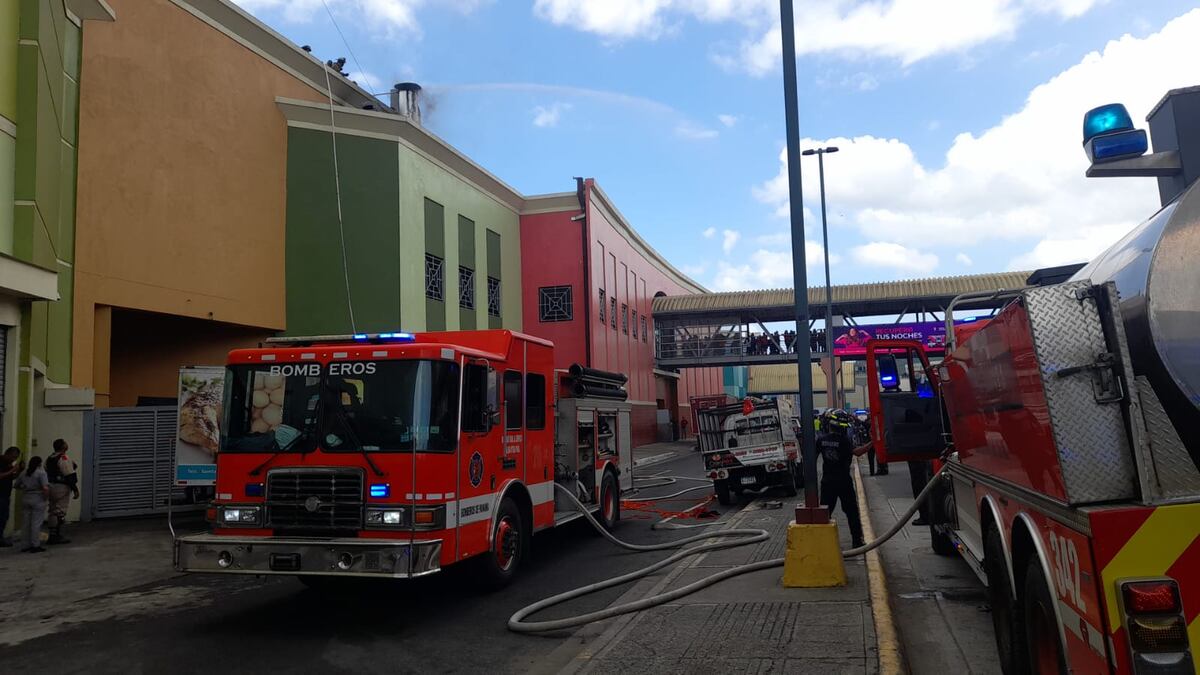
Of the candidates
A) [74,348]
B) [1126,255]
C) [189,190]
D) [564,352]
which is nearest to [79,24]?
[189,190]

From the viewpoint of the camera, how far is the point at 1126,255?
432cm

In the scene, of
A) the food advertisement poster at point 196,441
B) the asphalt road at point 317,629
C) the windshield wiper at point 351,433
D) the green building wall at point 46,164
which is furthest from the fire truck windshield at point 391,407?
the green building wall at point 46,164

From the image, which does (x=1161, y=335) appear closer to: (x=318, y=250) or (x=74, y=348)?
(x=74, y=348)

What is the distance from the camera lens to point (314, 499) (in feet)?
24.7

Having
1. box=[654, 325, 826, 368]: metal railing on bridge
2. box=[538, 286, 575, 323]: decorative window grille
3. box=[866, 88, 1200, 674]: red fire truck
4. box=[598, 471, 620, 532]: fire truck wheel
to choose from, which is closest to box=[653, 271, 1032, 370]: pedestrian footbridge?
box=[654, 325, 826, 368]: metal railing on bridge

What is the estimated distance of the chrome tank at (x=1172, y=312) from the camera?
3.54m

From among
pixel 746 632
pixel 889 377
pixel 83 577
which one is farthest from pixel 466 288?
pixel 746 632

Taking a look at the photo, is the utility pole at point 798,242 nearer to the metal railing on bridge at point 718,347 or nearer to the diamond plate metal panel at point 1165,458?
the diamond plate metal panel at point 1165,458

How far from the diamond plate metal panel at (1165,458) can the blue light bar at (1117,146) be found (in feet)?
13.0

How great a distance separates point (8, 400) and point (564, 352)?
908 inches

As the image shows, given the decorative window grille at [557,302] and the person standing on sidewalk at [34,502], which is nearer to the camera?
the person standing on sidewalk at [34,502]

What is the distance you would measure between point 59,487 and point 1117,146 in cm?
1453

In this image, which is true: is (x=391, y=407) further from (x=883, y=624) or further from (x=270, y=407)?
(x=883, y=624)

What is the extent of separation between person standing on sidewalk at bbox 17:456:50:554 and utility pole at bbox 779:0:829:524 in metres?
10.9
